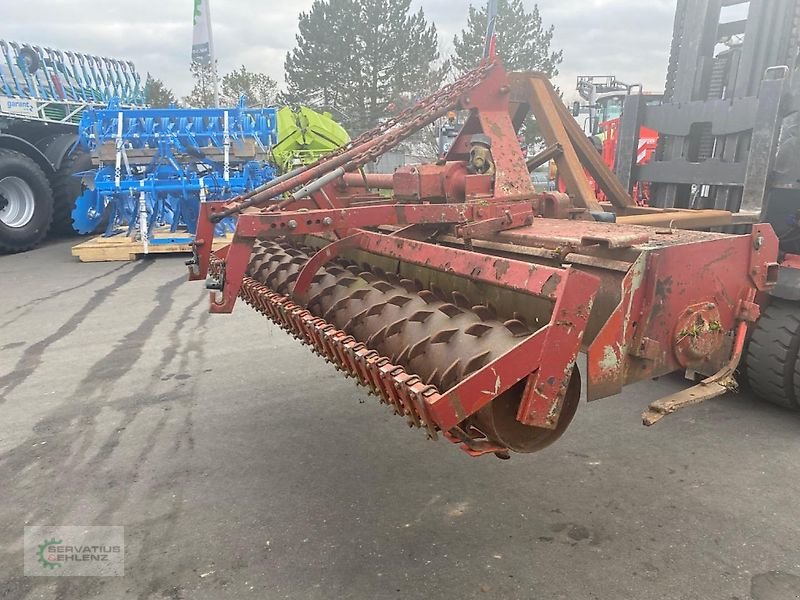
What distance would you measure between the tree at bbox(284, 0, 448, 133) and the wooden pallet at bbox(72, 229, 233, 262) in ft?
67.3

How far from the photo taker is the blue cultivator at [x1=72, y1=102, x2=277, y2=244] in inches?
349

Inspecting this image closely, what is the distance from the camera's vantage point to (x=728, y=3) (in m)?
4.13

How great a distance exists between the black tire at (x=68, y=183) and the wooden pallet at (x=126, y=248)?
1.70 metres

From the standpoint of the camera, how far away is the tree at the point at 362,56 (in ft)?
94.6

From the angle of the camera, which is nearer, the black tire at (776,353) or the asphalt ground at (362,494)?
the asphalt ground at (362,494)

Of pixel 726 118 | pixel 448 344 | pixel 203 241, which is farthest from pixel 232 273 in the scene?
pixel 726 118

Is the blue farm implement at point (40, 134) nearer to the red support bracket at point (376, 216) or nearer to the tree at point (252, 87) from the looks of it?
the red support bracket at point (376, 216)

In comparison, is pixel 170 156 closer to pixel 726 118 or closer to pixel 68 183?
pixel 68 183

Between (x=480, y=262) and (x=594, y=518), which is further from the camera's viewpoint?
(x=594, y=518)

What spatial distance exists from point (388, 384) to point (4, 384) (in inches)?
141

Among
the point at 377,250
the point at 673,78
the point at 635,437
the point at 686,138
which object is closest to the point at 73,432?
the point at 377,250

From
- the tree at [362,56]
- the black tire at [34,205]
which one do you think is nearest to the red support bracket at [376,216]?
the black tire at [34,205]

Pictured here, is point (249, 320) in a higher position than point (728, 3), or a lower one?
lower

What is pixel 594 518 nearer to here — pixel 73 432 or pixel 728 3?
pixel 73 432
